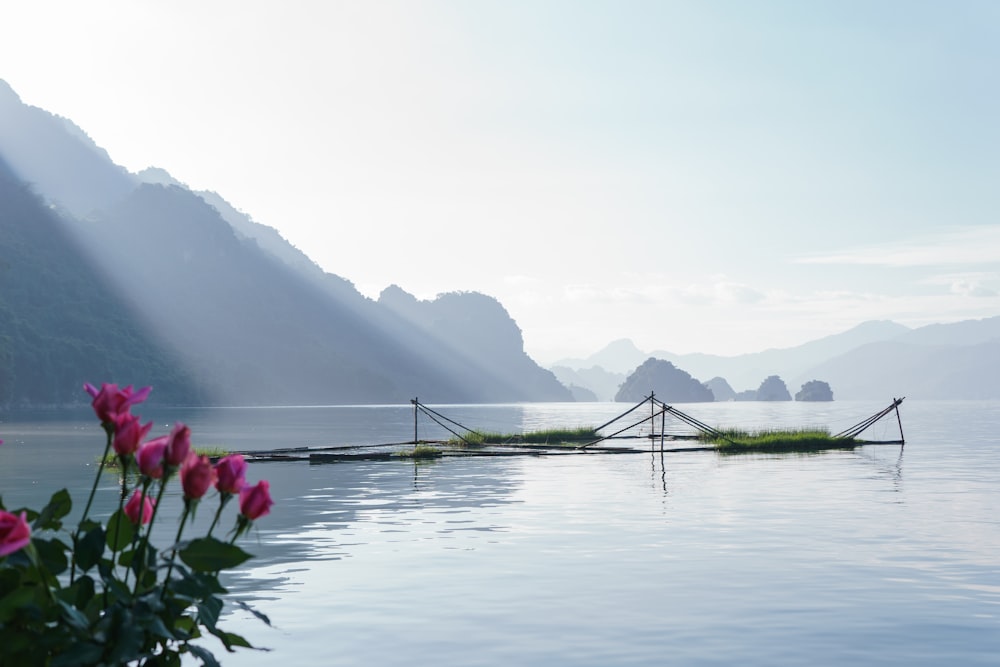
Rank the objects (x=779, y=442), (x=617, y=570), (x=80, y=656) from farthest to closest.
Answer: (x=779, y=442) → (x=617, y=570) → (x=80, y=656)

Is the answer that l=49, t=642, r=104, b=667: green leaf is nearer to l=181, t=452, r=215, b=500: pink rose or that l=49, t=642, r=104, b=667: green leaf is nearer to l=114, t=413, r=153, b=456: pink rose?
l=181, t=452, r=215, b=500: pink rose

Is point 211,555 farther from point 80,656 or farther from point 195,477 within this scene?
point 80,656

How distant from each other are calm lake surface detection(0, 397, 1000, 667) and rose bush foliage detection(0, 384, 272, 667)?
8.26 meters

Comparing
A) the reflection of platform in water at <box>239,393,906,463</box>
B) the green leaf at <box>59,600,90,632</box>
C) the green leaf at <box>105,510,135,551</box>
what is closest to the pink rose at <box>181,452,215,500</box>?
the green leaf at <box>105,510,135,551</box>

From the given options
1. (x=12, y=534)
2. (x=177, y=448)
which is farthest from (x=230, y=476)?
(x=12, y=534)

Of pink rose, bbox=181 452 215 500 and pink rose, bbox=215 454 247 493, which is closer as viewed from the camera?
pink rose, bbox=181 452 215 500

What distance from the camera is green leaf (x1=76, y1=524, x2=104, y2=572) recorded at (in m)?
5.09

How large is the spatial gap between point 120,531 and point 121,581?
29 cm

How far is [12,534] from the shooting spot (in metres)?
3.95

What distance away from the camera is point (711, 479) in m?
44.1

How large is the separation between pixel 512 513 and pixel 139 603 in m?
27.0

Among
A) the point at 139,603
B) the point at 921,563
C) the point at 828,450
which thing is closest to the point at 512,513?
the point at 921,563

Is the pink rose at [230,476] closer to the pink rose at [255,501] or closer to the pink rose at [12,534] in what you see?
the pink rose at [255,501]

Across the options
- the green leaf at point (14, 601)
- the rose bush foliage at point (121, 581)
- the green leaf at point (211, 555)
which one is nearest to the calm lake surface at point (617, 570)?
the rose bush foliage at point (121, 581)
